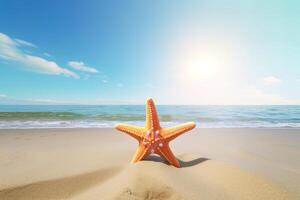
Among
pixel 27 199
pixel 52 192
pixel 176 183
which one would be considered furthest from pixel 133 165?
pixel 27 199

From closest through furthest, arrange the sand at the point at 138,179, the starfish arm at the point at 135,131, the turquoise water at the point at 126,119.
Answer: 1. the sand at the point at 138,179
2. the starfish arm at the point at 135,131
3. the turquoise water at the point at 126,119

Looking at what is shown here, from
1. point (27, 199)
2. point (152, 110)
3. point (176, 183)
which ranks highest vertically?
point (152, 110)

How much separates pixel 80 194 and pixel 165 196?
1039 millimetres

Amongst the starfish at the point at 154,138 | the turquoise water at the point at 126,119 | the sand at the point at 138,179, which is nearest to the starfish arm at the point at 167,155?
the starfish at the point at 154,138

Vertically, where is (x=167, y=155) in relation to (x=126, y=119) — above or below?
above

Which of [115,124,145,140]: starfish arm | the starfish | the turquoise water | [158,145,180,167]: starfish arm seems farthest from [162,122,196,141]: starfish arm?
the turquoise water

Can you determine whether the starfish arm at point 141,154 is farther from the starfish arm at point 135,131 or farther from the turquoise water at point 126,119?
the turquoise water at point 126,119

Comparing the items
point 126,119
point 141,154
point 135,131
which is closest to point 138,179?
point 141,154

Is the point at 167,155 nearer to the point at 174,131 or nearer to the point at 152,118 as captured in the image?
the point at 174,131

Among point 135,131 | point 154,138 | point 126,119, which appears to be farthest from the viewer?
point 126,119

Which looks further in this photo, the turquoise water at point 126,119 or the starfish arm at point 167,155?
the turquoise water at point 126,119

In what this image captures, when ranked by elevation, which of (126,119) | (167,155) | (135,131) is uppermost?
(135,131)

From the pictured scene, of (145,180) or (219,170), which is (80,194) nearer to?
(145,180)

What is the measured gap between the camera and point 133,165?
9.29 feet
